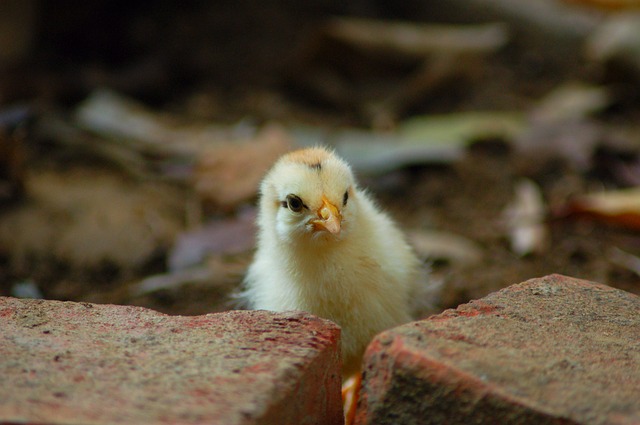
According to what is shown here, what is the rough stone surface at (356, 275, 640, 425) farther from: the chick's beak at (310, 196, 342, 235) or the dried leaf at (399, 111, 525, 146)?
the dried leaf at (399, 111, 525, 146)

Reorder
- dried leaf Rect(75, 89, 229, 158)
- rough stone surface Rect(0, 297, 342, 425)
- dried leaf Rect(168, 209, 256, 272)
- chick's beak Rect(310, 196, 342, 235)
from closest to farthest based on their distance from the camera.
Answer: rough stone surface Rect(0, 297, 342, 425) < chick's beak Rect(310, 196, 342, 235) < dried leaf Rect(168, 209, 256, 272) < dried leaf Rect(75, 89, 229, 158)

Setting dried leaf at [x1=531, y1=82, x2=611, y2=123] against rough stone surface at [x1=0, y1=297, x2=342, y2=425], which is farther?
dried leaf at [x1=531, y1=82, x2=611, y2=123]

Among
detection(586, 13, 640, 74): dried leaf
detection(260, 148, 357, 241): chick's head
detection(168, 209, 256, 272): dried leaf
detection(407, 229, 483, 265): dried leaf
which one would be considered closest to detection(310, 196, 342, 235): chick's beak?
detection(260, 148, 357, 241): chick's head

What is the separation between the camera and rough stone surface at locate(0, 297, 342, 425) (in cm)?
173

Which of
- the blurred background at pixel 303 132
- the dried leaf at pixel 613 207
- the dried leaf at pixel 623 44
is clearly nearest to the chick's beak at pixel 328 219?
the blurred background at pixel 303 132

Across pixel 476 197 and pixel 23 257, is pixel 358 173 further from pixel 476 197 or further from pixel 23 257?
pixel 23 257

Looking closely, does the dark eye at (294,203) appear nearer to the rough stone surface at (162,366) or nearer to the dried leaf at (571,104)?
the rough stone surface at (162,366)

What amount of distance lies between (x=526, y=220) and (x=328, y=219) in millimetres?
2176

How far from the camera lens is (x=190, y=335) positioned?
7.07ft

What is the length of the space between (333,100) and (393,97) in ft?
1.51

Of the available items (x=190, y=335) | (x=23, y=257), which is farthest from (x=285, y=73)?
(x=190, y=335)

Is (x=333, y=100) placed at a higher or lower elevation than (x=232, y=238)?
higher

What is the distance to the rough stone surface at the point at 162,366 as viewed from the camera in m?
1.73

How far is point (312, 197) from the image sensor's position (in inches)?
109
